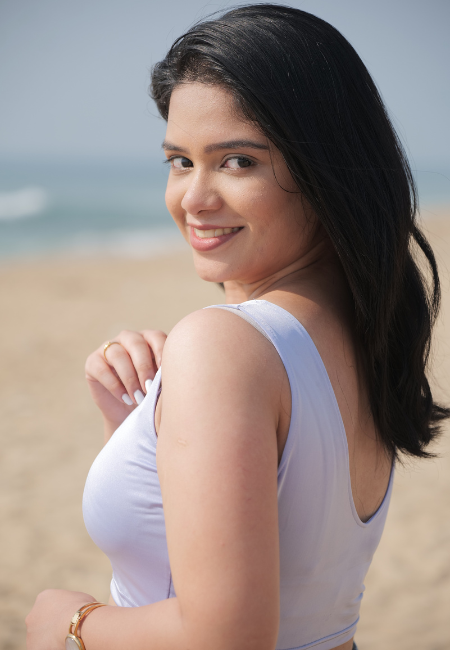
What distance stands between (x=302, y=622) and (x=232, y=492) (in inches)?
22.7

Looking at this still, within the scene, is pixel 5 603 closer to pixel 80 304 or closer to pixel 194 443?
pixel 194 443

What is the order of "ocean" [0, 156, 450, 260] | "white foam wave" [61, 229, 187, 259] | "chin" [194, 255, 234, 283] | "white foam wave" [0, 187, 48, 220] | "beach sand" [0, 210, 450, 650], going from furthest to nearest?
"white foam wave" [0, 187, 48, 220]
"ocean" [0, 156, 450, 260]
"white foam wave" [61, 229, 187, 259]
"beach sand" [0, 210, 450, 650]
"chin" [194, 255, 234, 283]

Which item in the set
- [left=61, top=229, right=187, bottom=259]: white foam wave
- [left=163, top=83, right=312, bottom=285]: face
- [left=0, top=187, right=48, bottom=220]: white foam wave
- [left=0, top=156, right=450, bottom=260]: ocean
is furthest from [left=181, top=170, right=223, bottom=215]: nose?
[left=0, top=187, right=48, bottom=220]: white foam wave

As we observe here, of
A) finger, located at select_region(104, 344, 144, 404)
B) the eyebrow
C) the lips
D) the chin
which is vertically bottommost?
finger, located at select_region(104, 344, 144, 404)

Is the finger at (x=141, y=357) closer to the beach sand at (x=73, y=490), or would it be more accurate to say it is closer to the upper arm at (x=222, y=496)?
the upper arm at (x=222, y=496)

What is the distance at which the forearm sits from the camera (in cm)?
98

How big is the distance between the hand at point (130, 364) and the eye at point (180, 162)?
0.50 m

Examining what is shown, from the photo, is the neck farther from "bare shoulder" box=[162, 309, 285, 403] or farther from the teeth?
"bare shoulder" box=[162, 309, 285, 403]

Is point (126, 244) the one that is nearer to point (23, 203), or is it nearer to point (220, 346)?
point (23, 203)

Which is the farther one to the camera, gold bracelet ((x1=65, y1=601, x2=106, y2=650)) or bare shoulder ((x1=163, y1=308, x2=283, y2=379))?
gold bracelet ((x1=65, y1=601, x2=106, y2=650))

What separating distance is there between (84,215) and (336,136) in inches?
1076

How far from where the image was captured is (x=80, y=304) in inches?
437

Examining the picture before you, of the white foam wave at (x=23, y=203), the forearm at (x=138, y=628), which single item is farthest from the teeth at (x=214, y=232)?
the white foam wave at (x=23, y=203)

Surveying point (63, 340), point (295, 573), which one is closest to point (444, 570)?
point (295, 573)
